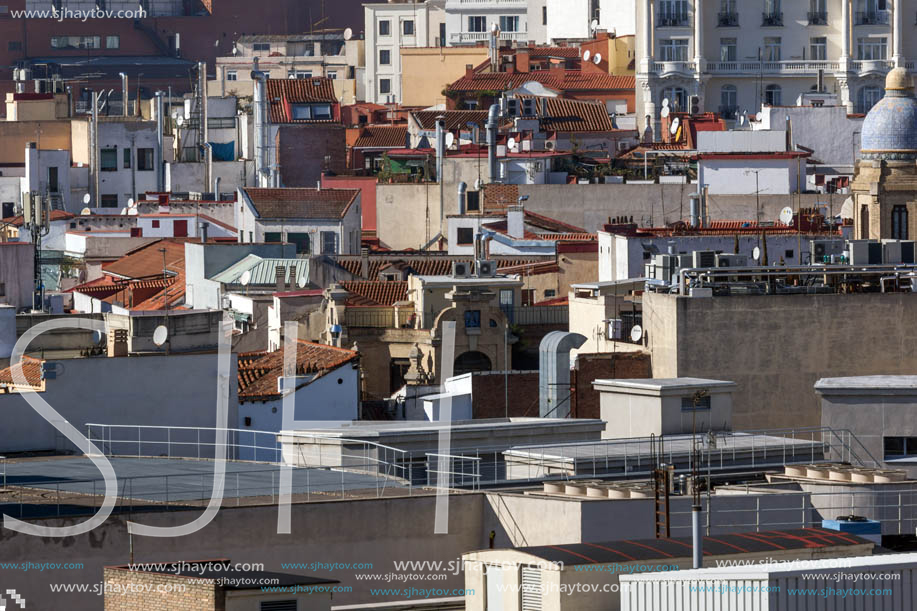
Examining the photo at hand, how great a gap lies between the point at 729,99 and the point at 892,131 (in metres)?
40.7

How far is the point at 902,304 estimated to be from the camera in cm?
3081

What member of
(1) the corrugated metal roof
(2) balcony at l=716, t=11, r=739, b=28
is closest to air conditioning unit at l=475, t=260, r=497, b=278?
(1) the corrugated metal roof

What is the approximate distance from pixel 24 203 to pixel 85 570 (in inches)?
1986

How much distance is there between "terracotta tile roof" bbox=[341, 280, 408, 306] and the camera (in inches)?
1602

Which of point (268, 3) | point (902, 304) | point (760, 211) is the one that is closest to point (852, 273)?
point (902, 304)

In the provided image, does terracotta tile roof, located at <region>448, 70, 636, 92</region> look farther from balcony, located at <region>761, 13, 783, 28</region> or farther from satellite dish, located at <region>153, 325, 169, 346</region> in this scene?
satellite dish, located at <region>153, 325, 169, 346</region>

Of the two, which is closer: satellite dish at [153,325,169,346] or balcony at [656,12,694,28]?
satellite dish at [153,325,169,346]

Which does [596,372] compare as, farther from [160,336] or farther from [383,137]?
[383,137]

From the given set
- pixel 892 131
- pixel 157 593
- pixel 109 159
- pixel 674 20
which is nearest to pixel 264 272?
pixel 892 131

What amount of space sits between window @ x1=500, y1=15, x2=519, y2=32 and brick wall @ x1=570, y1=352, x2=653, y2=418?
69250 mm

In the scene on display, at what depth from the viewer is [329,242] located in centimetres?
5659

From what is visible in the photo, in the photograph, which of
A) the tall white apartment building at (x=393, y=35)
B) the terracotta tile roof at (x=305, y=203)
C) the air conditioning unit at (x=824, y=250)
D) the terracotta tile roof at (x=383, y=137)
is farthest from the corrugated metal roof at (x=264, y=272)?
the tall white apartment building at (x=393, y=35)

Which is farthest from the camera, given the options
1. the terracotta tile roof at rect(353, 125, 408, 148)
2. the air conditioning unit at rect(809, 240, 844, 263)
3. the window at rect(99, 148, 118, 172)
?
the window at rect(99, 148, 118, 172)

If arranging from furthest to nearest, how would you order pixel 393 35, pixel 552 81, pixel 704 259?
pixel 393 35 < pixel 552 81 < pixel 704 259
